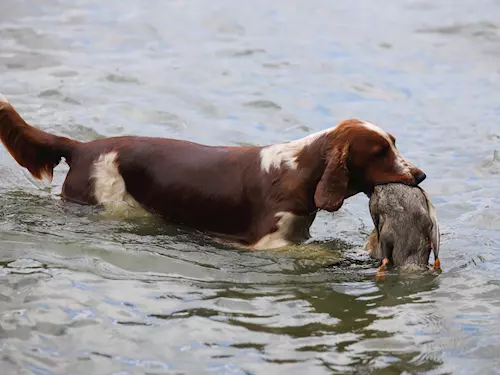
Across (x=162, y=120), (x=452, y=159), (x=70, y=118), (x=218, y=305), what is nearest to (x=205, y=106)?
(x=162, y=120)

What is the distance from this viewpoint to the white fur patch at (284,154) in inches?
270

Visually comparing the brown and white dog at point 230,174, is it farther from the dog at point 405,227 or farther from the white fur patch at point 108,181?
the dog at point 405,227

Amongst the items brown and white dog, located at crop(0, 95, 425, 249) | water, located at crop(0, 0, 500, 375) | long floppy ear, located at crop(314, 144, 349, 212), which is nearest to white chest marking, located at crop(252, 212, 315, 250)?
brown and white dog, located at crop(0, 95, 425, 249)

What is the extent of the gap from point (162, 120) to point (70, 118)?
3.08 feet

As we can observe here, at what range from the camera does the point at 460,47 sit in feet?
44.7

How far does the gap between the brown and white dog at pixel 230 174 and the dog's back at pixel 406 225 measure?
5.9 inches

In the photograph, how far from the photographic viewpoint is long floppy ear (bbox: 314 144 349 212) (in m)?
6.54

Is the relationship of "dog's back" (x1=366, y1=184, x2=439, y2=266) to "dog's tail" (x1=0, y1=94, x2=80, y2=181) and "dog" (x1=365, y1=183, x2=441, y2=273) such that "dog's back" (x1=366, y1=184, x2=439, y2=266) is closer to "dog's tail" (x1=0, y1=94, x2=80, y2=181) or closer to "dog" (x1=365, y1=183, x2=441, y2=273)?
"dog" (x1=365, y1=183, x2=441, y2=273)

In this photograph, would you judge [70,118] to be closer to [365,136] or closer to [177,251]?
[177,251]

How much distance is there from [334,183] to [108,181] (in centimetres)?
165

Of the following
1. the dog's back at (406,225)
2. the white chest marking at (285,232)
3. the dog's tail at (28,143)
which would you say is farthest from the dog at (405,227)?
the dog's tail at (28,143)

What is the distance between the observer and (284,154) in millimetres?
6914

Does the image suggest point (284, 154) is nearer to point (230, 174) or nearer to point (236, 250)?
point (230, 174)

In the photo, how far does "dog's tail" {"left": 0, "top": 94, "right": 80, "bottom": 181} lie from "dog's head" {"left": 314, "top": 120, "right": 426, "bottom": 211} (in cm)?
196
